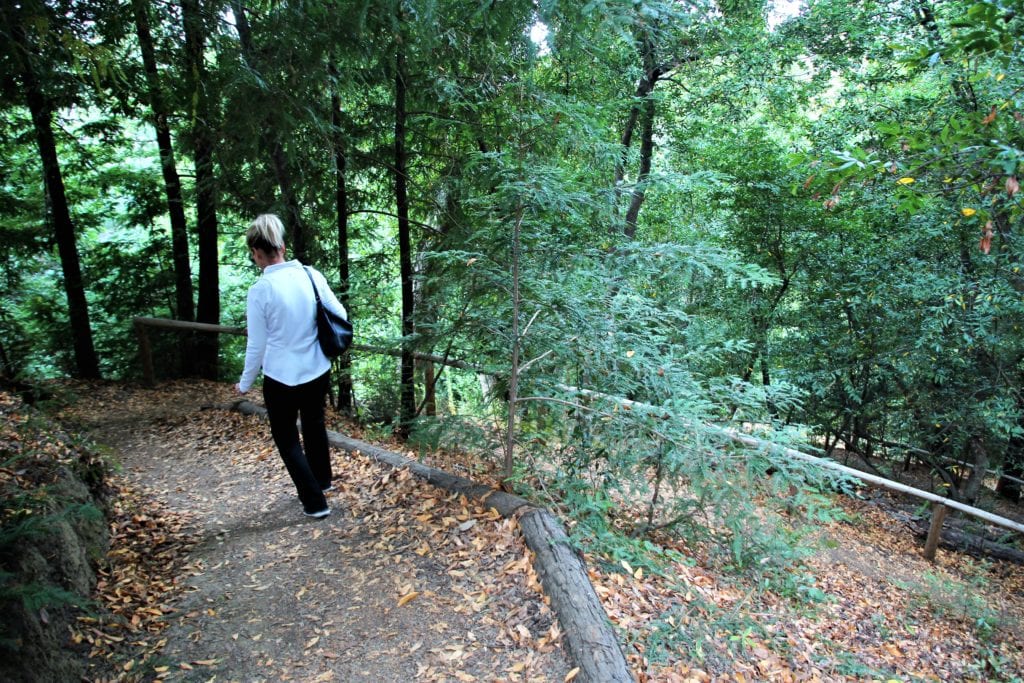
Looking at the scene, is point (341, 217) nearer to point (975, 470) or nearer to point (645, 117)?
point (645, 117)

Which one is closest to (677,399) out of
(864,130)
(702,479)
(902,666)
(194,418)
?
(702,479)

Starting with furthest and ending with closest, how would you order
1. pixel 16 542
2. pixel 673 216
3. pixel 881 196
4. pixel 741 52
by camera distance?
pixel 673 216
pixel 741 52
pixel 881 196
pixel 16 542

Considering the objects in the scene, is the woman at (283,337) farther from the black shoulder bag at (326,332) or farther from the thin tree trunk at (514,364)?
the thin tree trunk at (514,364)

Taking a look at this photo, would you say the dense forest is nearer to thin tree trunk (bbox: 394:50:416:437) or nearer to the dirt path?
thin tree trunk (bbox: 394:50:416:437)

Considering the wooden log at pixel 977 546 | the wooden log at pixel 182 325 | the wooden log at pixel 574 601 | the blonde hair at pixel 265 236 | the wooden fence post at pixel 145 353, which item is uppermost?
the blonde hair at pixel 265 236

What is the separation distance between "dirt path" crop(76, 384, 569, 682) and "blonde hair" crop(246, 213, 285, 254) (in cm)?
178

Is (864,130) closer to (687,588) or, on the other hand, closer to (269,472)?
(687,588)

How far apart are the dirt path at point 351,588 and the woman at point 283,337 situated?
2.07 ft

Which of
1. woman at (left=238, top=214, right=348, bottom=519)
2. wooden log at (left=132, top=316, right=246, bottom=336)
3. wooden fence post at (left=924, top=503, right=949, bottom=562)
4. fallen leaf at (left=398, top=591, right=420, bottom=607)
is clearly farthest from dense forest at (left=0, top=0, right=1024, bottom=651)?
wooden fence post at (left=924, top=503, right=949, bottom=562)

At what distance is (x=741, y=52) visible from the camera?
7.96 m

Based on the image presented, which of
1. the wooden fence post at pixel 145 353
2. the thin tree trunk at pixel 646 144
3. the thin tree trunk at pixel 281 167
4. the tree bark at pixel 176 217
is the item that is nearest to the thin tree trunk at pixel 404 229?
the thin tree trunk at pixel 281 167

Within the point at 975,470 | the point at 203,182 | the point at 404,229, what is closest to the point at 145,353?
the point at 203,182

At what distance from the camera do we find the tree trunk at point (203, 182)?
3.73 meters

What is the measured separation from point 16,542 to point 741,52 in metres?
9.05
